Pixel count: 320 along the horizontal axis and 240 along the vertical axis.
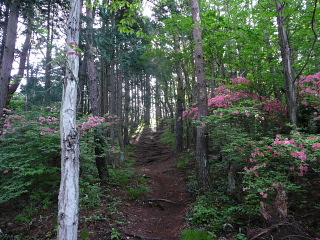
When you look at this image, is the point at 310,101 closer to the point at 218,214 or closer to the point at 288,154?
the point at 288,154

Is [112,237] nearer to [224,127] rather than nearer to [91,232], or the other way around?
[91,232]

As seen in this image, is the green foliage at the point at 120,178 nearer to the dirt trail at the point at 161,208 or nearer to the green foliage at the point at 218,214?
the dirt trail at the point at 161,208

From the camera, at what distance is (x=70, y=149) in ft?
9.78

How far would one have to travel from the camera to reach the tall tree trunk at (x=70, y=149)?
282 centimetres

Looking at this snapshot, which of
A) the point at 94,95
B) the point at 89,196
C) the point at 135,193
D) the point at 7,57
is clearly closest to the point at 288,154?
the point at 135,193

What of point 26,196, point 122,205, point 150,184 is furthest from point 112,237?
point 150,184

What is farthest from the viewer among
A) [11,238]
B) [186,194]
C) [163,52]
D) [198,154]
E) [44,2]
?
[163,52]

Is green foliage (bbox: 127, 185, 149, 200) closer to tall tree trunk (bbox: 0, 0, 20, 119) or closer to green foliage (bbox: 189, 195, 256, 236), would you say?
green foliage (bbox: 189, 195, 256, 236)

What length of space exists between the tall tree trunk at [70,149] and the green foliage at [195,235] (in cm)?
233

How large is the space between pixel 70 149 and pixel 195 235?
3.09 m

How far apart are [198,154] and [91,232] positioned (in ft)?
12.4

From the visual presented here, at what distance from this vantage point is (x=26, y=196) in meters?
5.64

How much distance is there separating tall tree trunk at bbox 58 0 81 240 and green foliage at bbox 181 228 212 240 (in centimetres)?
233

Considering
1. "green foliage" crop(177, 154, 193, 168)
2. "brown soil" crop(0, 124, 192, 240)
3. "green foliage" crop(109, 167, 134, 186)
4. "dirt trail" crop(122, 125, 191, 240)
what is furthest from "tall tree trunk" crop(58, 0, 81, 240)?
"green foliage" crop(177, 154, 193, 168)
